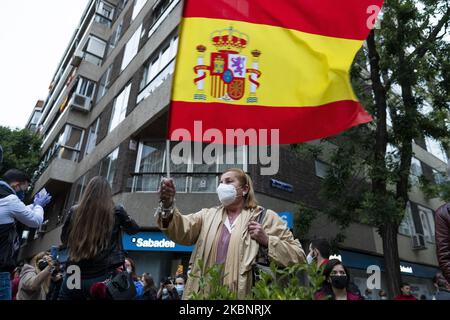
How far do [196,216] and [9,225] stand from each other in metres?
1.84

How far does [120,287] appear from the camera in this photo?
286 centimetres

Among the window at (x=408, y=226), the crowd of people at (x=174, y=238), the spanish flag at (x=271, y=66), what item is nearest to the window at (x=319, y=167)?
the window at (x=408, y=226)

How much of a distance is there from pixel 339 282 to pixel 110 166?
13.1 m

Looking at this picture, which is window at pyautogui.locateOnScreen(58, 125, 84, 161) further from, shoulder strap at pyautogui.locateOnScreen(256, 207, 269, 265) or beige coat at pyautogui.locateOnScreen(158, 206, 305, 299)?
shoulder strap at pyautogui.locateOnScreen(256, 207, 269, 265)

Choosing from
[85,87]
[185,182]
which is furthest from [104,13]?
[185,182]

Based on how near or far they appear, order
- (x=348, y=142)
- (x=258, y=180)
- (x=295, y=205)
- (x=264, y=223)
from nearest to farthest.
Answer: (x=264, y=223) < (x=348, y=142) < (x=258, y=180) < (x=295, y=205)

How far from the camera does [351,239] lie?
1439 cm

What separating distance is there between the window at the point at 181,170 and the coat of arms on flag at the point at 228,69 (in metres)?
7.67

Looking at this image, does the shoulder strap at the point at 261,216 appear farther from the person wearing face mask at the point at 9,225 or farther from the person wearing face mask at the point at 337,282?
the person wearing face mask at the point at 9,225

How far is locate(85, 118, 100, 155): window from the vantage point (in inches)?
756

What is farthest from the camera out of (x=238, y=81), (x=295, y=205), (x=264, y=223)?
(x=295, y=205)
